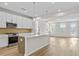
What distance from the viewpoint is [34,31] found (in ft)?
28.7

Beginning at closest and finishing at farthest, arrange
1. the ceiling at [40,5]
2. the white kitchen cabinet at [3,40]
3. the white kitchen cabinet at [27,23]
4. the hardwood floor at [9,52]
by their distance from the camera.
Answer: the hardwood floor at [9,52] → the ceiling at [40,5] → the white kitchen cabinet at [3,40] → the white kitchen cabinet at [27,23]

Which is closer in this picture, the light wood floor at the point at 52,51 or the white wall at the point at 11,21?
the light wood floor at the point at 52,51

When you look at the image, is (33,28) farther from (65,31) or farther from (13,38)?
(65,31)

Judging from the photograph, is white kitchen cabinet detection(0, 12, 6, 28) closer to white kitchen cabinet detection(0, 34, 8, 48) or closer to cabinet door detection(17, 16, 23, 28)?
white kitchen cabinet detection(0, 34, 8, 48)

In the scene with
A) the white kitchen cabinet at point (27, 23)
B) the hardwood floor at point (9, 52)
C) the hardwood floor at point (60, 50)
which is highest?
the white kitchen cabinet at point (27, 23)

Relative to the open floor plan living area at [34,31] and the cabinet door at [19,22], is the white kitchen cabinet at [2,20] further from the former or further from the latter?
the cabinet door at [19,22]

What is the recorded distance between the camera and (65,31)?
1329 centimetres

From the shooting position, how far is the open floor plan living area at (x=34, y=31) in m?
4.70

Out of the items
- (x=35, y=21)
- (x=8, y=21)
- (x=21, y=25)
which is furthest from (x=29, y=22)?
(x=8, y=21)

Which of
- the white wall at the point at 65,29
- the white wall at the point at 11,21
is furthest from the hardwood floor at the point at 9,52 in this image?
the white wall at the point at 65,29

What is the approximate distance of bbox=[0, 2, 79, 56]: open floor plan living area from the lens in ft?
15.4

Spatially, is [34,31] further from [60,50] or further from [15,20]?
[60,50]

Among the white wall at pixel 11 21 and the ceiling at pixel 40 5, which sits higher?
the ceiling at pixel 40 5

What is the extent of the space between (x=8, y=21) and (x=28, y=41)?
130 inches
